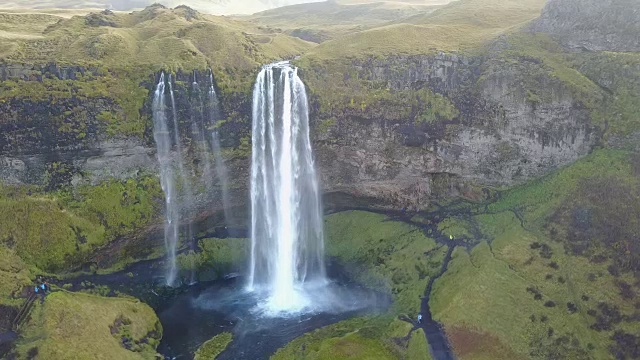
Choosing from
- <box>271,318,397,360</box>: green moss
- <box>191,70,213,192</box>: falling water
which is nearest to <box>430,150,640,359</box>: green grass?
<box>271,318,397,360</box>: green moss

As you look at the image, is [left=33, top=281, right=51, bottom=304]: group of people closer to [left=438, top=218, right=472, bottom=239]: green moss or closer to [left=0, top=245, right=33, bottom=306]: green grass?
[left=0, top=245, right=33, bottom=306]: green grass

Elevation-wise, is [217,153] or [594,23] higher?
[594,23]

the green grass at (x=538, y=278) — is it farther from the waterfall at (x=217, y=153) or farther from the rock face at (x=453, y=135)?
the waterfall at (x=217, y=153)

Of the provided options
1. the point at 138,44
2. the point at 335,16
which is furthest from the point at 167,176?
the point at 335,16

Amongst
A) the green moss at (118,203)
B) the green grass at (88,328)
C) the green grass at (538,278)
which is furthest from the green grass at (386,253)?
the green grass at (88,328)

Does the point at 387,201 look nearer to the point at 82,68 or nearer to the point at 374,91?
the point at 374,91

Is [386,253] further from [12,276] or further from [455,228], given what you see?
[12,276]

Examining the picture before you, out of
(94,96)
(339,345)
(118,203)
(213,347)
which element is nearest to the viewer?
(339,345)
